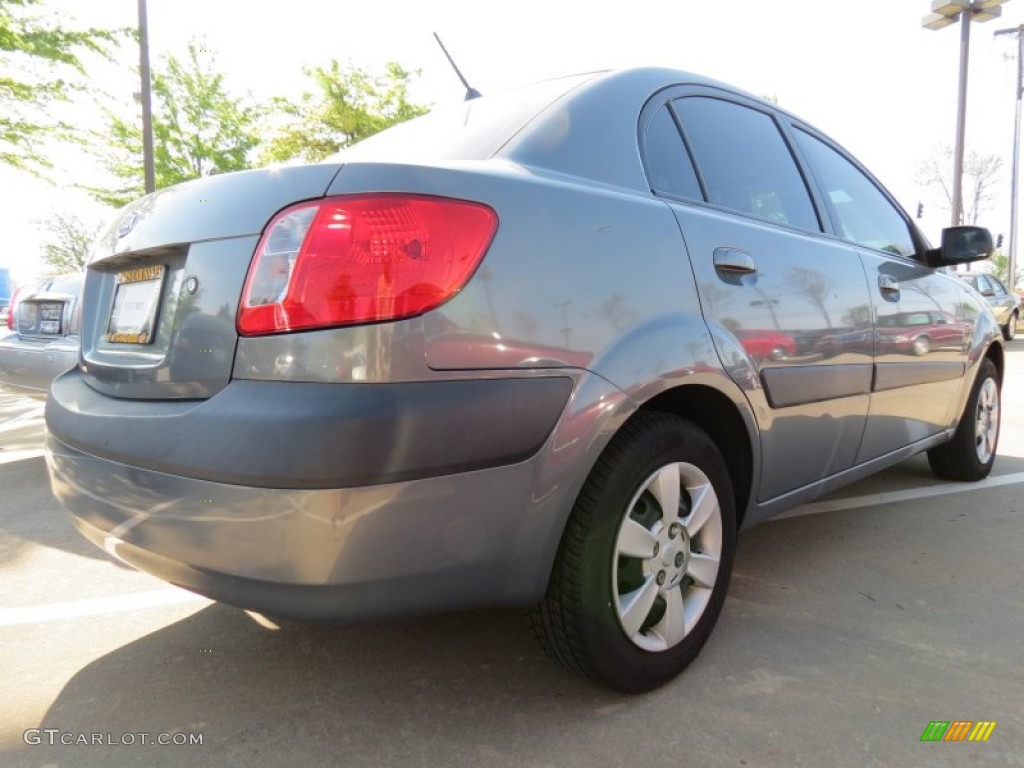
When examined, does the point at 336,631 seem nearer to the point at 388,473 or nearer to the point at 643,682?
the point at 643,682

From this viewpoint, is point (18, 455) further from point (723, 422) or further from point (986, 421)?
point (986, 421)

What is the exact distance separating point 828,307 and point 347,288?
1693mm

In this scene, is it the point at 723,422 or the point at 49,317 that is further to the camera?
the point at 49,317

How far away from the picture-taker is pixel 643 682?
1786 mm

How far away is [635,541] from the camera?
1739mm

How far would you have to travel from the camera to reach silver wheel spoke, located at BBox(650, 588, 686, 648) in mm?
1840

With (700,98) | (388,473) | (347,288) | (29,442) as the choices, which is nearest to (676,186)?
(700,98)

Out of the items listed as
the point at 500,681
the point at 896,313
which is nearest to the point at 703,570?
the point at 500,681

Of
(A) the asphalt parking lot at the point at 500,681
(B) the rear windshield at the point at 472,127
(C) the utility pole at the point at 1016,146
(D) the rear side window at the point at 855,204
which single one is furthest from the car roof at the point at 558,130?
(C) the utility pole at the point at 1016,146

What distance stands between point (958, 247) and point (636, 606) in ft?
8.54

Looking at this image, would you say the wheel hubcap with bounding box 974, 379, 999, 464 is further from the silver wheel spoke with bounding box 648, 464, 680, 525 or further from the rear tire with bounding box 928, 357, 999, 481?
the silver wheel spoke with bounding box 648, 464, 680, 525

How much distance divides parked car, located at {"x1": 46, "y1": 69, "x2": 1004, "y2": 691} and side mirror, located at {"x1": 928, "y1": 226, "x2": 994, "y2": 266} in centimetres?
146

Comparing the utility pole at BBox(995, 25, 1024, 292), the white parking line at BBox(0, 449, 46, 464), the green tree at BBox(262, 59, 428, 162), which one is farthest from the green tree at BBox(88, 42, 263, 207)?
the utility pole at BBox(995, 25, 1024, 292)

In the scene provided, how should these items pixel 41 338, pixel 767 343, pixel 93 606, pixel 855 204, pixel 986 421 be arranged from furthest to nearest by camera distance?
pixel 41 338 < pixel 986 421 < pixel 855 204 < pixel 93 606 < pixel 767 343
